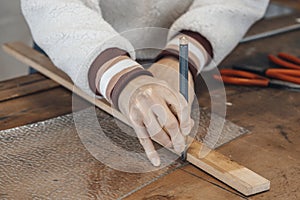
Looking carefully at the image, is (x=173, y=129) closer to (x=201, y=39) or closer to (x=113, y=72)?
(x=113, y=72)

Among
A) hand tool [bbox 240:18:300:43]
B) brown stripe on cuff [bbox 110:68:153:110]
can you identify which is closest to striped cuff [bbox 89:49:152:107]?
brown stripe on cuff [bbox 110:68:153:110]

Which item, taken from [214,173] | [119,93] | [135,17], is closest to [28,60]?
[135,17]

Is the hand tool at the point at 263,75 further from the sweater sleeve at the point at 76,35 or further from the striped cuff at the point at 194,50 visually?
the sweater sleeve at the point at 76,35

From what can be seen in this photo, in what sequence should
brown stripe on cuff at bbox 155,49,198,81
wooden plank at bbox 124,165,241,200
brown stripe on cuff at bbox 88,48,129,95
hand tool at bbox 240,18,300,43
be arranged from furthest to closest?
hand tool at bbox 240,18,300,43
brown stripe on cuff at bbox 155,49,198,81
brown stripe on cuff at bbox 88,48,129,95
wooden plank at bbox 124,165,241,200

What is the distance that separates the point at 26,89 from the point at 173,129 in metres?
0.34

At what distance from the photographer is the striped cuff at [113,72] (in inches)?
27.4

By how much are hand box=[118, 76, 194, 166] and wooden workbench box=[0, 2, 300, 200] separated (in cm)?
4

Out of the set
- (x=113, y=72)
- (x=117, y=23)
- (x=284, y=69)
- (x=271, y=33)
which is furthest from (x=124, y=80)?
(x=271, y=33)

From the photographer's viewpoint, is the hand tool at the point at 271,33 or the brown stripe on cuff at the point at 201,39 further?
the hand tool at the point at 271,33

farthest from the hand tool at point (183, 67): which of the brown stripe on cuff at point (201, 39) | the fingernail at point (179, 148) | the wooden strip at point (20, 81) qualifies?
the wooden strip at point (20, 81)

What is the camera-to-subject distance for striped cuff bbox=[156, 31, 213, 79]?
2.79 feet

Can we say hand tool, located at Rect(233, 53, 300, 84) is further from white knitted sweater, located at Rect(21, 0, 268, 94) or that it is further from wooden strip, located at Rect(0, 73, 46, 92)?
wooden strip, located at Rect(0, 73, 46, 92)

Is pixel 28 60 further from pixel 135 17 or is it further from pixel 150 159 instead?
pixel 150 159

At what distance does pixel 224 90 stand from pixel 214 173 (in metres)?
0.28
